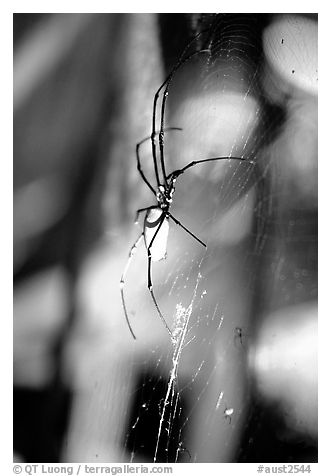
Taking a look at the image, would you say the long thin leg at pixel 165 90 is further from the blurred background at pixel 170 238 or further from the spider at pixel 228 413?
the spider at pixel 228 413

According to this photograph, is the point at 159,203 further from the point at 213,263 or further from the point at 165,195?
the point at 213,263

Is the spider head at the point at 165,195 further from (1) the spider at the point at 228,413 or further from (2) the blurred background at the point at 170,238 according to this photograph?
(1) the spider at the point at 228,413

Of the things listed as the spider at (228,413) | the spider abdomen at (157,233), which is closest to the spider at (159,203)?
the spider abdomen at (157,233)

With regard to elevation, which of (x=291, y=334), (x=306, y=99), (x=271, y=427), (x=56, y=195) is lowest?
(x=271, y=427)

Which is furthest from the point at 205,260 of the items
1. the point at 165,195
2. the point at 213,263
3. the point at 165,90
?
the point at 165,90

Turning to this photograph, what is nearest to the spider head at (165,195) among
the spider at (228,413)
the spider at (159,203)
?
the spider at (159,203)

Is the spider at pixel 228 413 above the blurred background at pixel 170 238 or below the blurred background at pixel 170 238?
below
